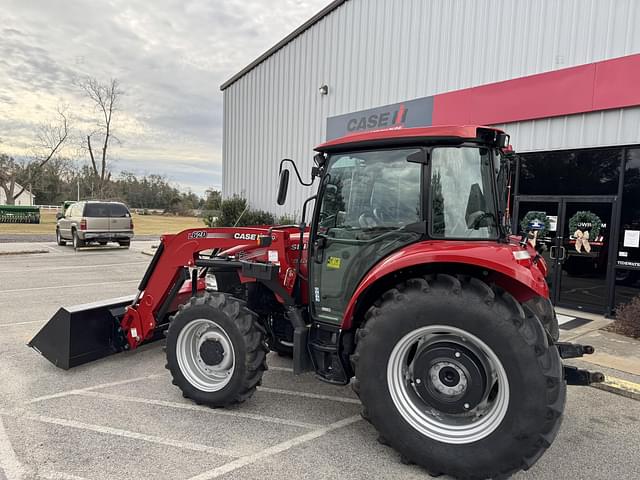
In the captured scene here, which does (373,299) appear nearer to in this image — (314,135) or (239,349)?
(239,349)

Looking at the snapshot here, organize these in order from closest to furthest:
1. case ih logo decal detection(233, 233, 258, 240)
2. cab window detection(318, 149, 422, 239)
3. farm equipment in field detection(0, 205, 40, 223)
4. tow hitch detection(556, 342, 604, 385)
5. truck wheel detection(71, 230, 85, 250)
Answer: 1. tow hitch detection(556, 342, 604, 385)
2. cab window detection(318, 149, 422, 239)
3. case ih logo decal detection(233, 233, 258, 240)
4. truck wheel detection(71, 230, 85, 250)
5. farm equipment in field detection(0, 205, 40, 223)

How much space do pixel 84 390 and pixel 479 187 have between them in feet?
12.8

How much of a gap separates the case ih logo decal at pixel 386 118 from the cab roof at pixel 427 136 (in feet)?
22.2

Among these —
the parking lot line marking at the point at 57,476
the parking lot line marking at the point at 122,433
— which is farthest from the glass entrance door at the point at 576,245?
the parking lot line marking at the point at 57,476

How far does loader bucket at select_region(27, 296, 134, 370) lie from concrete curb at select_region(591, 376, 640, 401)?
16.7 ft

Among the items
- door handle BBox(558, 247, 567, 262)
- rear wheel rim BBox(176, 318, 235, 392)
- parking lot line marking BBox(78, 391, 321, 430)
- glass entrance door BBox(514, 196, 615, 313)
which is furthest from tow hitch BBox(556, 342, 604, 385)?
door handle BBox(558, 247, 567, 262)

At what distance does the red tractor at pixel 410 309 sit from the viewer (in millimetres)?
2674

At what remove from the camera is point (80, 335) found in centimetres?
453

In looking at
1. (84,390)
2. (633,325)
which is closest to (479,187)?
(84,390)

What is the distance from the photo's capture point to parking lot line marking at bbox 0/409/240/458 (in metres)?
3.13

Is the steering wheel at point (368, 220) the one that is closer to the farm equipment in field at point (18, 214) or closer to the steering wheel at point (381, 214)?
the steering wheel at point (381, 214)

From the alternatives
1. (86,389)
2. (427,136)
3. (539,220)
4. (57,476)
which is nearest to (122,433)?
(57,476)

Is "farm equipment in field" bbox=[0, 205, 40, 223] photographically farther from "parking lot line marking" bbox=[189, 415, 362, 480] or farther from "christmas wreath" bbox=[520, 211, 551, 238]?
"parking lot line marking" bbox=[189, 415, 362, 480]

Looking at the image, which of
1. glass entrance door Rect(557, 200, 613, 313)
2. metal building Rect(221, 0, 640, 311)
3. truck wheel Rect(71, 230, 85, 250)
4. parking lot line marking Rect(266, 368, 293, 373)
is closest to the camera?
parking lot line marking Rect(266, 368, 293, 373)
